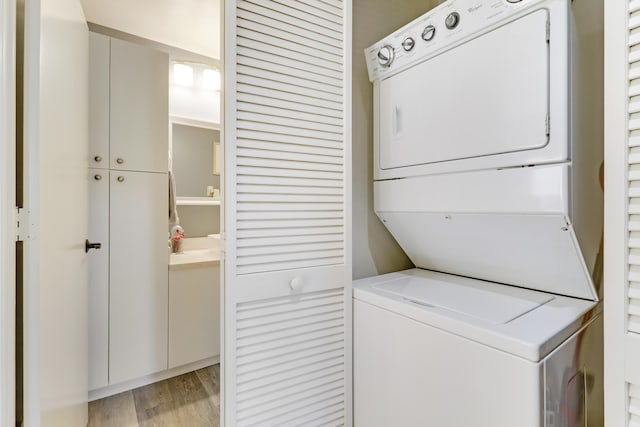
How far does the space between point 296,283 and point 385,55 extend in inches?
45.9

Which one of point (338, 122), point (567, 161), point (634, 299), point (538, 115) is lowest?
point (634, 299)

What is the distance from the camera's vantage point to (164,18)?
232 cm

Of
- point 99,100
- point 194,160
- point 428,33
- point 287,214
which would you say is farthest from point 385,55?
point 194,160

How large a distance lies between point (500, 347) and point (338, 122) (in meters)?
1.09

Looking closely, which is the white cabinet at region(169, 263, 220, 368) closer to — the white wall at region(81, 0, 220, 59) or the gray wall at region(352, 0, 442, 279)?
the gray wall at region(352, 0, 442, 279)

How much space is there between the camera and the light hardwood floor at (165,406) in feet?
6.20

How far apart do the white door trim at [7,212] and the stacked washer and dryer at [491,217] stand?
1.20m

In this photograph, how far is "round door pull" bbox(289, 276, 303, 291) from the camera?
128 centimetres

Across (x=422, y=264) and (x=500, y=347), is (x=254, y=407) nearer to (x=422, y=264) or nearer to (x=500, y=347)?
(x=500, y=347)

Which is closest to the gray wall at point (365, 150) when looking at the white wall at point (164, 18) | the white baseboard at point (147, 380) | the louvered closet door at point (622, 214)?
the louvered closet door at point (622, 214)

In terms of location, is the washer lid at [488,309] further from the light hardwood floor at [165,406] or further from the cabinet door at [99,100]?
the cabinet door at [99,100]

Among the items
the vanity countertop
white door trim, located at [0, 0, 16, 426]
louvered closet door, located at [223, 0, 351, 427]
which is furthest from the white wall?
the vanity countertop

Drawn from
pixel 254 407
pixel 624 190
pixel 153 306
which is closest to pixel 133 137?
pixel 153 306

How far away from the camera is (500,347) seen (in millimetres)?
867
